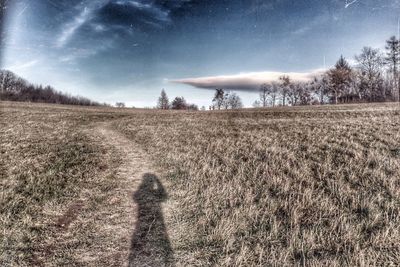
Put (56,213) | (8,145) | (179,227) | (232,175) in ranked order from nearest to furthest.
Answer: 1. (179,227)
2. (56,213)
3. (232,175)
4. (8,145)

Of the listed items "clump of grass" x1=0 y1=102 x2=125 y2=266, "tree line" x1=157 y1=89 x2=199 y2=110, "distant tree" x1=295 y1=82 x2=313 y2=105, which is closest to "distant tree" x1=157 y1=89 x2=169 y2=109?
"tree line" x1=157 y1=89 x2=199 y2=110

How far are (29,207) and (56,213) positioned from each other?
28.6 inches

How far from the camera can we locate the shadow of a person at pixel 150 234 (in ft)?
15.7

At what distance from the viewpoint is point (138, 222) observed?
617 cm

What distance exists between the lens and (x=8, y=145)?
14.7 meters

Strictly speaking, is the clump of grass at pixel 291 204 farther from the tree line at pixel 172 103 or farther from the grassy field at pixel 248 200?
the tree line at pixel 172 103

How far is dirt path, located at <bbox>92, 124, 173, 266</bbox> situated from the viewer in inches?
192

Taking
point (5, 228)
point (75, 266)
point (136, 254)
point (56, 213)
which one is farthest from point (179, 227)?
point (5, 228)

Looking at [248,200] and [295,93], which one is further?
[295,93]

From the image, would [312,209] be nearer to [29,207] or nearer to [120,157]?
[29,207]

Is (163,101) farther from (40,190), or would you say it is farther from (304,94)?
(40,190)

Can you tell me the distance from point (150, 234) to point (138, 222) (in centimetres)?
65

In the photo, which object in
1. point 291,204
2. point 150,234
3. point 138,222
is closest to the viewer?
point 150,234

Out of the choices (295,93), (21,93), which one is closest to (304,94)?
(295,93)
